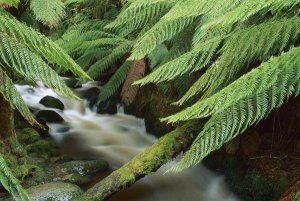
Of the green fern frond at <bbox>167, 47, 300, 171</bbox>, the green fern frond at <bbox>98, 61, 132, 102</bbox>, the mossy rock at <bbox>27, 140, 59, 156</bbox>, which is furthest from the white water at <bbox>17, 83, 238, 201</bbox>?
the green fern frond at <bbox>167, 47, 300, 171</bbox>

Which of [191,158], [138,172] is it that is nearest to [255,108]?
[191,158]

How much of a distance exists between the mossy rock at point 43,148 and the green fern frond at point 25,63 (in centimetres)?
311

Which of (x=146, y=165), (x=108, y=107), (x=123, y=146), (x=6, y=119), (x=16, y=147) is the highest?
(x=146, y=165)

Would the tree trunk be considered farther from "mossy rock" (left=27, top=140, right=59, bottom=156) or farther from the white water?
the white water

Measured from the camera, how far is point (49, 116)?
4.55m

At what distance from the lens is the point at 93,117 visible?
4.80 meters

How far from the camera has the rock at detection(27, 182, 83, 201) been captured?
2.78 meters

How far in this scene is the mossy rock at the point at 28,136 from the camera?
3.83m

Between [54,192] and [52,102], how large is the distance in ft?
7.49

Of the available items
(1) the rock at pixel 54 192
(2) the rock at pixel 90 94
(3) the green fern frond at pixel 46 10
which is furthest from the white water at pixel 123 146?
(3) the green fern frond at pixel 46 10

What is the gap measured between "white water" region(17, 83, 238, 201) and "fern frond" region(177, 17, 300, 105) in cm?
181

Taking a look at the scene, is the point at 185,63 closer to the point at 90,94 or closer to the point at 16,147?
the point at 16,147

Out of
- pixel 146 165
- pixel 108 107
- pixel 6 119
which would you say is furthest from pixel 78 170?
pixel 146 165

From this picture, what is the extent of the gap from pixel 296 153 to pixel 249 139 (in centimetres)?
31
